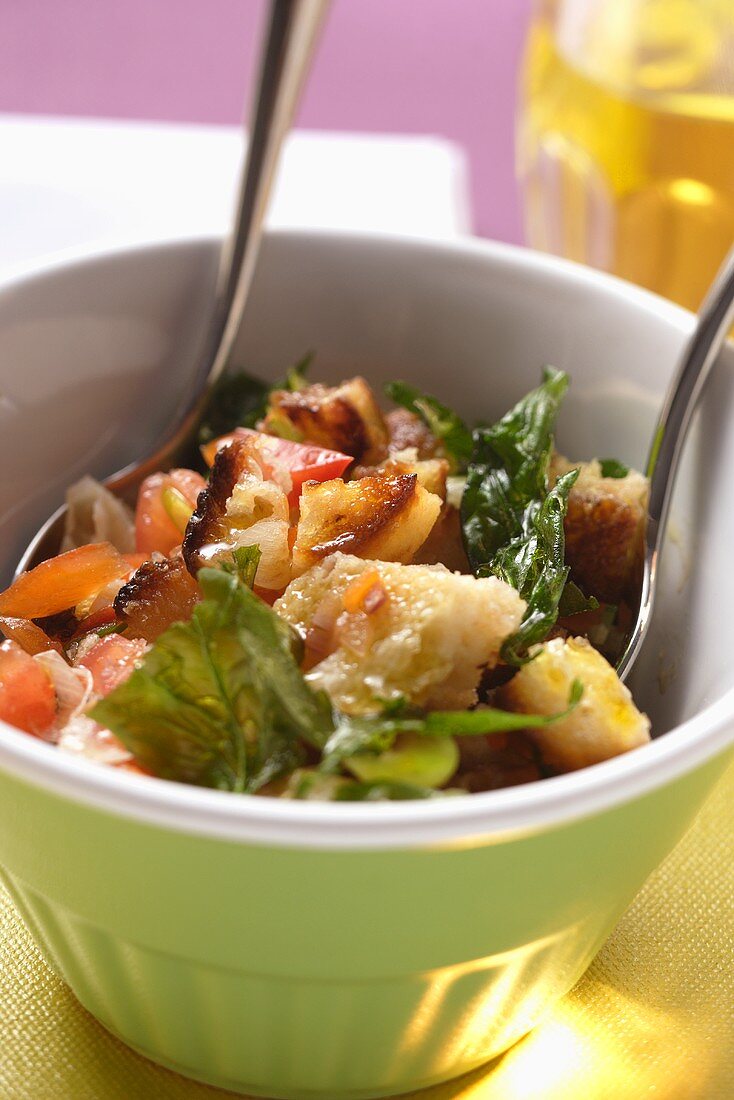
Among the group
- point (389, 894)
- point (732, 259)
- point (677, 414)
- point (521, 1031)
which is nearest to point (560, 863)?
point (389, 894)

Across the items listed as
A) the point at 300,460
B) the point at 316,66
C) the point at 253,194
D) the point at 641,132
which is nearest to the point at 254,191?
the point at 253,194

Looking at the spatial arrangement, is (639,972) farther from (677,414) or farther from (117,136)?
(117,136)

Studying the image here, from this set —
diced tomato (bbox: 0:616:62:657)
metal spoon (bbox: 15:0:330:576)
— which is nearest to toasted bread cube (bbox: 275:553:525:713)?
diced tomato (bbox: 0:616:62:657)

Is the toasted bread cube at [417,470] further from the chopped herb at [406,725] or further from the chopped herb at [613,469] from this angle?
the chopped herb at [406,725]

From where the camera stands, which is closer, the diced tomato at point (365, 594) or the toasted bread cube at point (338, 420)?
the diced tomato at point (365, 594)

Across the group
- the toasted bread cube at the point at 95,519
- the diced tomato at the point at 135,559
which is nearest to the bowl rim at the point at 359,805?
the diced tomato at the point at 135,559

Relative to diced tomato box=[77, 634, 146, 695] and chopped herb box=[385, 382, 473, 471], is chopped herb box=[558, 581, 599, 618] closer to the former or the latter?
chopped herb box=[385, 382, 473, 471]
